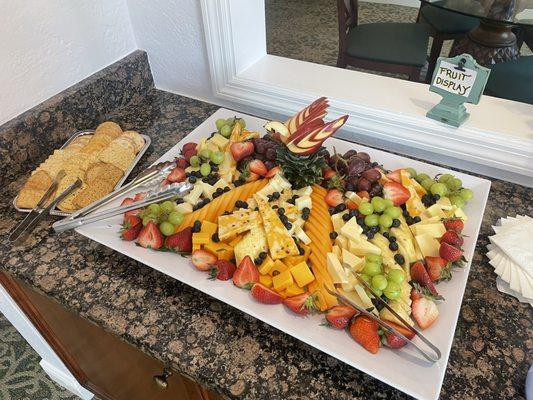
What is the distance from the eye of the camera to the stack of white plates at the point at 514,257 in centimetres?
73

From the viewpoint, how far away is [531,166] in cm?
92

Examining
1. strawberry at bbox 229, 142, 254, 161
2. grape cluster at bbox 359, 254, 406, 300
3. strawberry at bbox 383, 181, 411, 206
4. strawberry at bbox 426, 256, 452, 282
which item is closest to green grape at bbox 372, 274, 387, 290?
grape cluster at bbox 359, 254, 406, 300

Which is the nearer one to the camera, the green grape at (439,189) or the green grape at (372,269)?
the green grape at (372,269)

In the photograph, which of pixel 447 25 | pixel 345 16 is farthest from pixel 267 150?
pixel 447 25

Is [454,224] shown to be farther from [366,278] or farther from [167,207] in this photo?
[167,207]

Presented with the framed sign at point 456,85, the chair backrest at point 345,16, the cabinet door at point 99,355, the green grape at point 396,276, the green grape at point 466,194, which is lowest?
the cabinet door at point 99,355

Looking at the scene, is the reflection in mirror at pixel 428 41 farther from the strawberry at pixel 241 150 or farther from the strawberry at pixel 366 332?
the strawberry at pixel 366 332

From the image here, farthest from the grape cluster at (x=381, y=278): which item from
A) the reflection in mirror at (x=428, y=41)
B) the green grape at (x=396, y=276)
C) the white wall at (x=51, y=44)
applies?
the reflection in mirror at (x=428, y=41)

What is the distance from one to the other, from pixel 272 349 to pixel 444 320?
0.90 feet

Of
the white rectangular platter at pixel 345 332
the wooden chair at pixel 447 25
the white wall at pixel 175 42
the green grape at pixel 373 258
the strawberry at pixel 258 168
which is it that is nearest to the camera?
the white rectangular platter at pixel 345 332

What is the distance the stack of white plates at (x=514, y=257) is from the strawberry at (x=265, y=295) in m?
0.41

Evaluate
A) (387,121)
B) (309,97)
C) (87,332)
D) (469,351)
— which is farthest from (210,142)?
(469,351)

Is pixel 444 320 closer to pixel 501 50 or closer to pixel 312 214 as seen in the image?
pixel 312 214

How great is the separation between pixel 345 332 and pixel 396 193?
0.30m
